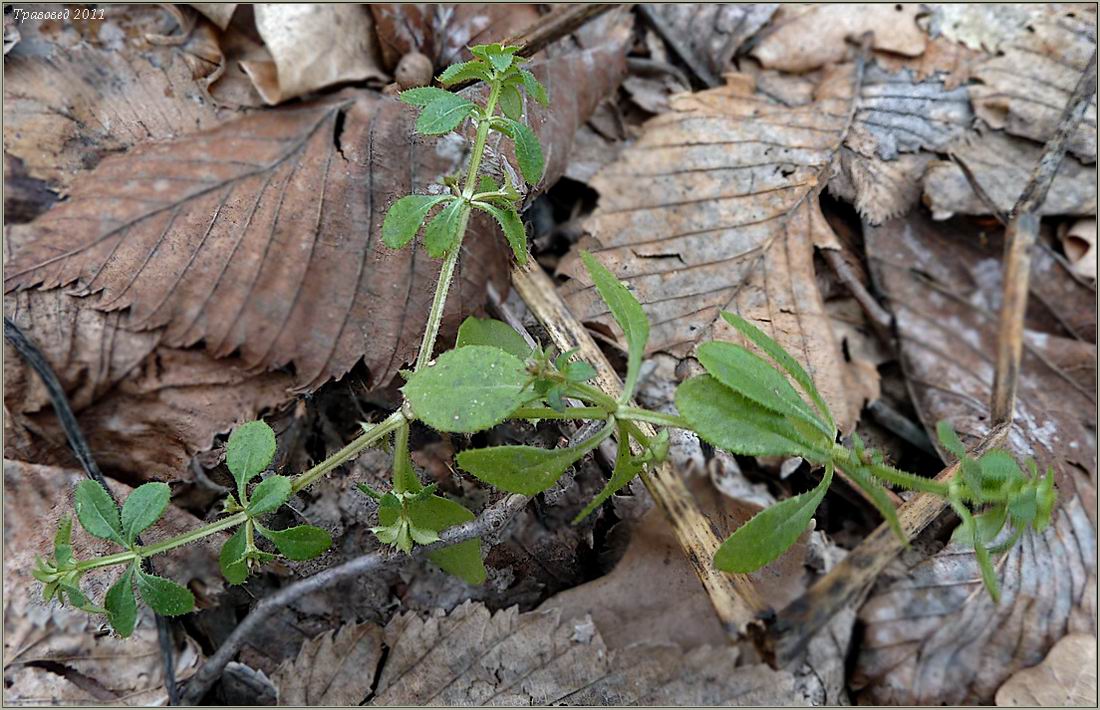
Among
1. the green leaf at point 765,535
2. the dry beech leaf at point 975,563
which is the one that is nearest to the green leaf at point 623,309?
the green leaf at point 765,535

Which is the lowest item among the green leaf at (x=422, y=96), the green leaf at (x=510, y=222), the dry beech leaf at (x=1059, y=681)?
the dry beech leaf at (x=1059, y=681)

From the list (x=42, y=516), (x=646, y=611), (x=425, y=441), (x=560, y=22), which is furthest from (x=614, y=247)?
(x=42, y=516)

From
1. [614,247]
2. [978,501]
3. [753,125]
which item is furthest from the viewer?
[753,125]

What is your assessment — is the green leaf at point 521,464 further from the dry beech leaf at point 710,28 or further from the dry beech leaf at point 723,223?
the dry beech leaf at point 710,28

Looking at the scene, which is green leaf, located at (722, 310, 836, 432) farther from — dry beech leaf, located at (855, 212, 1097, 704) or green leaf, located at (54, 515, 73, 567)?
green leaf, located at (54, 515, 73, 567)

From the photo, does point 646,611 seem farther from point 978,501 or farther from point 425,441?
point 978,501

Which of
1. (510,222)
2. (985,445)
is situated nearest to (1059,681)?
(985,445)
